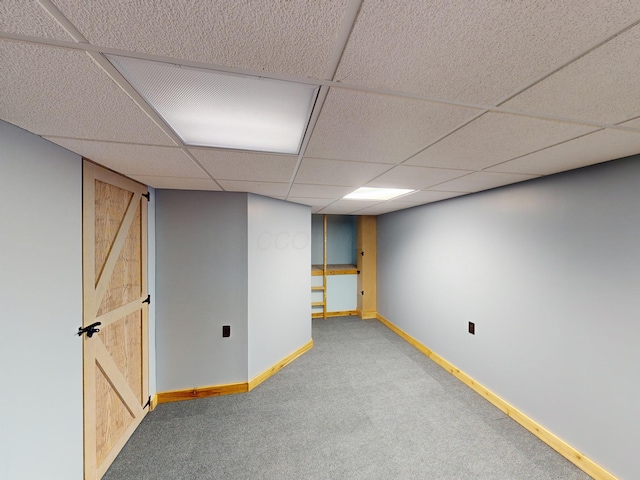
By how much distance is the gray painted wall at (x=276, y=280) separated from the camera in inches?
114

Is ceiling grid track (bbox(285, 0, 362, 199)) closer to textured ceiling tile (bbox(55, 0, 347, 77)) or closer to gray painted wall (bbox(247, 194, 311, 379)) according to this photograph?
textured ceiling tile (bbox(55, 0, 347, 77))

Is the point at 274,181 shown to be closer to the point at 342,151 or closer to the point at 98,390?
the point at 342,151

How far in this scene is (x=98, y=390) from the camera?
1792mm

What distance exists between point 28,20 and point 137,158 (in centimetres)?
111

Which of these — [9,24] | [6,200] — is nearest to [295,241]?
[6,200]

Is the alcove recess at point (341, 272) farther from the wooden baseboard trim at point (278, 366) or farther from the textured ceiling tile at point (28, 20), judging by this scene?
the textured ceiling tile at point (28, 20)

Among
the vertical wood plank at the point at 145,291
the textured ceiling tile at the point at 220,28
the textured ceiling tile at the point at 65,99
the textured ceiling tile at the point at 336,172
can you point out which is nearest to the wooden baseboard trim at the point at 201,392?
the vertical wood plank at the point at 145,291

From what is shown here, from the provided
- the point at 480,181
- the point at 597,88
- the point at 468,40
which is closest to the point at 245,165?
the point at 468,40

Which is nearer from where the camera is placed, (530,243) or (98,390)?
(98,390)

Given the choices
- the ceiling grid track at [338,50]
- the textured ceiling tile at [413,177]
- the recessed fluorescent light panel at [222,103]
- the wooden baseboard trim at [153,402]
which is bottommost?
the wooden baseboard trim at [153,402]

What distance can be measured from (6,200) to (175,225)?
4.79ft

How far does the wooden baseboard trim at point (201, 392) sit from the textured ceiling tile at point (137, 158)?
2136 millimetres

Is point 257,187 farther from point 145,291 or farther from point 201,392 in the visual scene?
point 201,392

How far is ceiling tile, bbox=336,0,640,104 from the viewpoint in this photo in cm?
59
